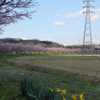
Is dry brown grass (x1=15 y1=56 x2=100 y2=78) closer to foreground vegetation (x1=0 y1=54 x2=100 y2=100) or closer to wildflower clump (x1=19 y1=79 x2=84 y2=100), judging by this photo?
foreground vegetation (x1=0 y1=54 x2=100 y2=100)

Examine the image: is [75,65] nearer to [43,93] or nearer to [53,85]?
[53,85]

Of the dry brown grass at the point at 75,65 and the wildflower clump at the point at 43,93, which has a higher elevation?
the wildflower clump at the point at 43,93

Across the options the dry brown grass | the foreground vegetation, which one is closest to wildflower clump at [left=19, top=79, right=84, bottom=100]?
the foreground vegetation

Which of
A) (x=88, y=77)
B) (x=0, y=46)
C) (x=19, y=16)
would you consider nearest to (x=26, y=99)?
(x=19, y=16)

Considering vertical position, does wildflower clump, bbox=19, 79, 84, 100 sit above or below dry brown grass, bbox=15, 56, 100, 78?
above

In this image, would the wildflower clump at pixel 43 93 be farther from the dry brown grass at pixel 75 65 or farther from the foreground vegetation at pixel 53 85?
the dry brown grass at pixel 75 65

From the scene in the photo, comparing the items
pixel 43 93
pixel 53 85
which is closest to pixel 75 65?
pixel 53 85

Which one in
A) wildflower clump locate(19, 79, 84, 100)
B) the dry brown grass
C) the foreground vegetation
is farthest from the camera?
the dry brown grass

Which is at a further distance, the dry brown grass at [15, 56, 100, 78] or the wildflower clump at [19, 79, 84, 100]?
the dry brown grass at [15, 56, 100, 78]

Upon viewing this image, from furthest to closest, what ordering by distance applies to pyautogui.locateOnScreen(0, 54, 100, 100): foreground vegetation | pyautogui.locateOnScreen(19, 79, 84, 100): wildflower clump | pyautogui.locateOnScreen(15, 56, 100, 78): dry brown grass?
pyautogui.locateOnScreen(15, 56, 100, 78): dry brown grass
pyautogui.locateOnScreen(0, 54, 100, 100): foreground vegetation
pyautogui.locateOnScreen(19, 79, 84, 100): wildflower clump

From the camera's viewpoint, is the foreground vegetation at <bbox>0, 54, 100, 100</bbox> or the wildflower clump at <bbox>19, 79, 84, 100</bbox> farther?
the foreground vegetation at <bbox>0, 54, 100, 100</bbox>

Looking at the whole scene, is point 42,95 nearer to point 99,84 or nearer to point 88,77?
point 99,84

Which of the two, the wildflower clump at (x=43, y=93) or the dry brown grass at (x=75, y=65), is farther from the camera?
the dry brown grass at (x=75, y=65)

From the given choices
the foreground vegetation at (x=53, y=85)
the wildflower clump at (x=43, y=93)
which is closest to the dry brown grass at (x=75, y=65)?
the foreground vegetation at (x=53, y=85)
